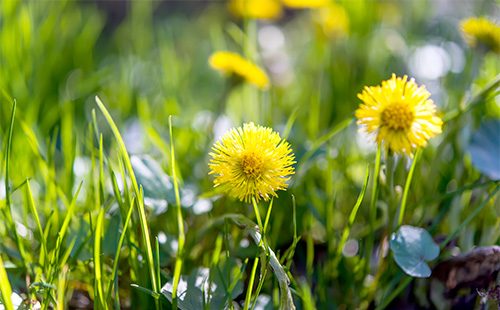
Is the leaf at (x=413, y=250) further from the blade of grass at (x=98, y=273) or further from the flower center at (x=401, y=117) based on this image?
the blade of grass at (x=98, y=273)

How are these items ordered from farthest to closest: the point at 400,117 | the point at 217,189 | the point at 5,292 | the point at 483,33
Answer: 1. the point at 483,33
2. the point at 217,189
3. the point at 400,117
4. the point at 5,292

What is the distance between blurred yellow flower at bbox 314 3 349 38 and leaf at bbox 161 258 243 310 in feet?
3.23

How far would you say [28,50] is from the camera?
1.20m

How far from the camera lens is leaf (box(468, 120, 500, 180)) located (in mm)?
844

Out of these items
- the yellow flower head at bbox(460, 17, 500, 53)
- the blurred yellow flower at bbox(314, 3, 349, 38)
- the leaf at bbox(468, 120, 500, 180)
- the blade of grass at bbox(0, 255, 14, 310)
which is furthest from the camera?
the blurred yellow flower at bbox(314, 3, 349, 38)

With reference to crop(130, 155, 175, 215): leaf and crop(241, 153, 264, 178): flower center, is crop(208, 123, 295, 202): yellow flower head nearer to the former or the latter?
crop(241, 153, 264, 178): flower center

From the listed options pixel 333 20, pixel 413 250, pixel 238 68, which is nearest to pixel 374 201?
pixel 413 250

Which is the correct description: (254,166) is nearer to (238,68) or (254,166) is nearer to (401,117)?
(401,117)

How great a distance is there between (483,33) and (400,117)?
0.40m

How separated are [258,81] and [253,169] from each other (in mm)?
435

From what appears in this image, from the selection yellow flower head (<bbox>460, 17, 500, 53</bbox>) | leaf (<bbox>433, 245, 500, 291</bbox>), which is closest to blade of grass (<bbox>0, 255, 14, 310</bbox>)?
leaf (<bbox>433, 245, 500, 291</bbox>)

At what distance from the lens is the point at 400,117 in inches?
26.8

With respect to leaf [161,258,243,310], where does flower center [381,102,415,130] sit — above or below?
above

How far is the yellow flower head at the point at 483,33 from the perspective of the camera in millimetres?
981
